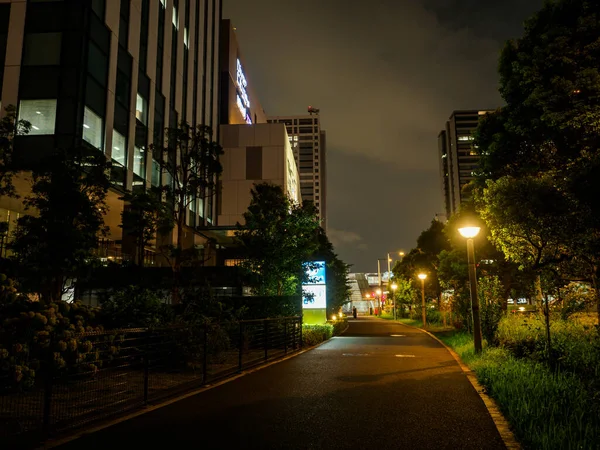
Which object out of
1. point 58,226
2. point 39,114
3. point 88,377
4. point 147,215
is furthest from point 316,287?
point 88,377

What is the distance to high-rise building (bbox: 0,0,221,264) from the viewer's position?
19438mm

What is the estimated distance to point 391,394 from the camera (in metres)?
7.73

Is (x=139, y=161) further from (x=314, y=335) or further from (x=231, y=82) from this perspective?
(x=231, y=82)

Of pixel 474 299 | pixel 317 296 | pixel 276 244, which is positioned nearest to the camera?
pixel 474 299

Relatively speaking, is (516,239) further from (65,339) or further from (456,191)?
(456,191)

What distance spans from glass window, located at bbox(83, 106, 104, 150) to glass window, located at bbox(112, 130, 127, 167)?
1329 millimetres

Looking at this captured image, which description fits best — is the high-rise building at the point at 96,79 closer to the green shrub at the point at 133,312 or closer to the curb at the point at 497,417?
the green shrub at the point at 133,312

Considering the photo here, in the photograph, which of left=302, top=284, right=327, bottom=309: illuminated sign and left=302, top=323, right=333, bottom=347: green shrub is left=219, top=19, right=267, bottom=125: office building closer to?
left=302, top=284, right=327, bottom=309: illuminated sign

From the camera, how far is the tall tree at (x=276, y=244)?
68.6ft

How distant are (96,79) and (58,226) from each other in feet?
33.6

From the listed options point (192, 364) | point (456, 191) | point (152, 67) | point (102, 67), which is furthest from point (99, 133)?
point (456, 191)

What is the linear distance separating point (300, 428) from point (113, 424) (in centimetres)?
232

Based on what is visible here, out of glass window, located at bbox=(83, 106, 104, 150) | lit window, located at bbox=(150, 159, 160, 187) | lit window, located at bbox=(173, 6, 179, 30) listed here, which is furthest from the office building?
glass window, located at bbox=(83, 106, 104, 150)

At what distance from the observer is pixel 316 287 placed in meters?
23.9
